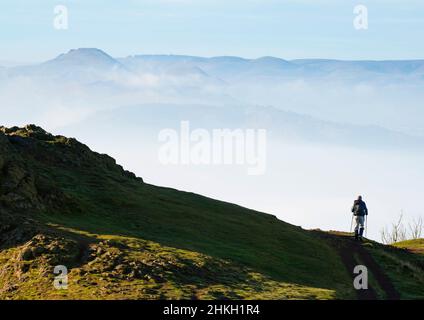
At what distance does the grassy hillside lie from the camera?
38219 mm

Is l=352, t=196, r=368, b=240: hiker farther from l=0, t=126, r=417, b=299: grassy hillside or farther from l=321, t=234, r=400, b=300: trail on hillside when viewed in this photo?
l=0, t=126, r=417, b=299: grassy hillside

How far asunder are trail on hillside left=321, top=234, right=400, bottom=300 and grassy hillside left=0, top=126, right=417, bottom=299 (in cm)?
68

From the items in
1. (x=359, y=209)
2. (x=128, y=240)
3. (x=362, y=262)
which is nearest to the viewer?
(x=128, y=240)

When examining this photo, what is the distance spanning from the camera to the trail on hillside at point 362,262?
4631cm

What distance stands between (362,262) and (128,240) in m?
18.9

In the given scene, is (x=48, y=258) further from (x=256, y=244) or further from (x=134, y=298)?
(x=256, y=244)

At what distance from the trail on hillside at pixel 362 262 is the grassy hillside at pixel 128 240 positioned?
27.0 inches

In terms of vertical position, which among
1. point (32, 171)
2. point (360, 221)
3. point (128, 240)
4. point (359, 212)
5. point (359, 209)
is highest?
point (32, 171)

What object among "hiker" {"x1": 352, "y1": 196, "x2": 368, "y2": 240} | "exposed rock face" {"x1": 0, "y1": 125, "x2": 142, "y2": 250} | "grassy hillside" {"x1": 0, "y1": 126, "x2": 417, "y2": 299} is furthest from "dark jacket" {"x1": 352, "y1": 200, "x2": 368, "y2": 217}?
"exposed rock face" {"x1": 0, "y1": 125, "x2": 142, "y2": 250}

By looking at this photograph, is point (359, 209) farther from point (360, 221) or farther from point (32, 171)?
point (32, 171)

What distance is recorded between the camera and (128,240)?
4422 cm

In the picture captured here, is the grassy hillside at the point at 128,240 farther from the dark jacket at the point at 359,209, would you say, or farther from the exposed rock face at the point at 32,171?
the dark jacket at the point at 359,209

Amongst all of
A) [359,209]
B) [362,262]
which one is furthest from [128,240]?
[359,209]

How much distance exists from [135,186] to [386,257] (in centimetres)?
1956
